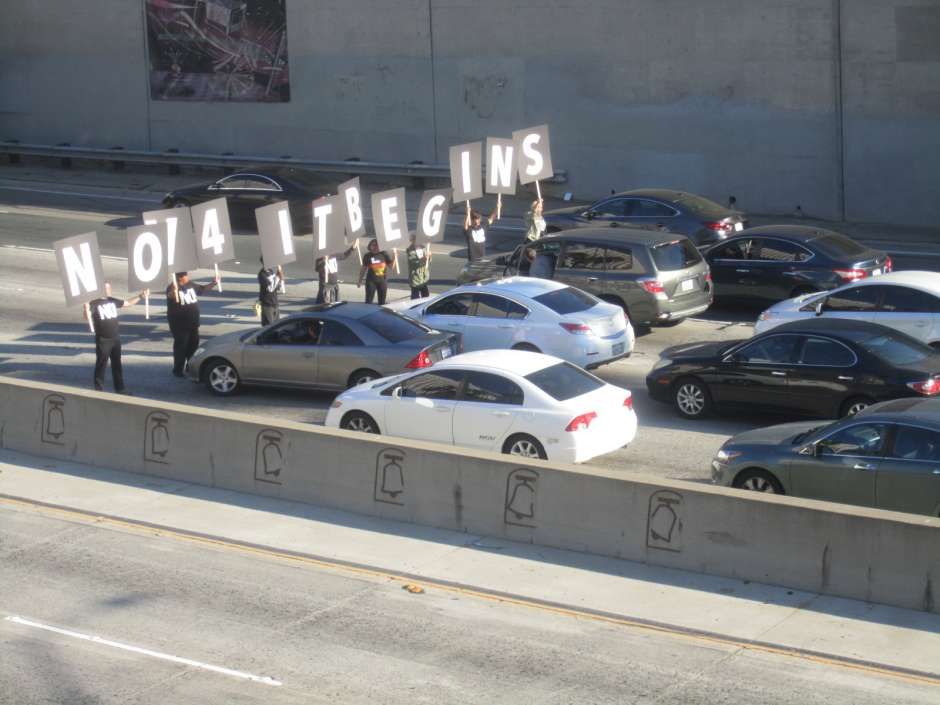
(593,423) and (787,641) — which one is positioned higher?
(593,423)

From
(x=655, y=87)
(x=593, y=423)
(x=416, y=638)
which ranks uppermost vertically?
(x=655, y=87)

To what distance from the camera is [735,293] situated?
23500mm

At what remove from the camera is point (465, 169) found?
82.7ft

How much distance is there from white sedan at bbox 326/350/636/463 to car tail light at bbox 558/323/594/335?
3.23 meters

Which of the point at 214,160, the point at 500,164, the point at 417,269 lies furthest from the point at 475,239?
the point at 214,160

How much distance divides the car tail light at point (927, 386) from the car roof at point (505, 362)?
413 cm

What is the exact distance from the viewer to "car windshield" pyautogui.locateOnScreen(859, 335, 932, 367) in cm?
1630

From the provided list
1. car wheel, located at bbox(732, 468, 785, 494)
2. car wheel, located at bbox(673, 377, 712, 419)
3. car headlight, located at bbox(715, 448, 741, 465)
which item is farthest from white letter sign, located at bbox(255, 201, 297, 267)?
car wheel, located at bbox(732, 468, 785, 494)

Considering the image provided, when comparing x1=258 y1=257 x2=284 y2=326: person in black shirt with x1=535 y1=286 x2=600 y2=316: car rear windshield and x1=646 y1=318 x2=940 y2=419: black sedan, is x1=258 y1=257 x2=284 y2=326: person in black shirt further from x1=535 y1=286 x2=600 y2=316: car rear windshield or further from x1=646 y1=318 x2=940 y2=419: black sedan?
x1=646 y1=318 x2=940 y2=419: black sedan

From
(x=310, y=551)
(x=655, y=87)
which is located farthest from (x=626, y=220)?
(x=310, y=551)

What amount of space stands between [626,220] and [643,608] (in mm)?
16353

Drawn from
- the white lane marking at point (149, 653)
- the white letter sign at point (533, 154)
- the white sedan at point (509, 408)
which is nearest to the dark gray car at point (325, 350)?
the white sedan at point (509, 408)

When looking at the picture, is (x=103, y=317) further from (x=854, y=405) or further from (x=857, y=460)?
(x=857, y=460)

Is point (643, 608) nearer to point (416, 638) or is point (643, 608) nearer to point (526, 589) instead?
point (526, 589)
